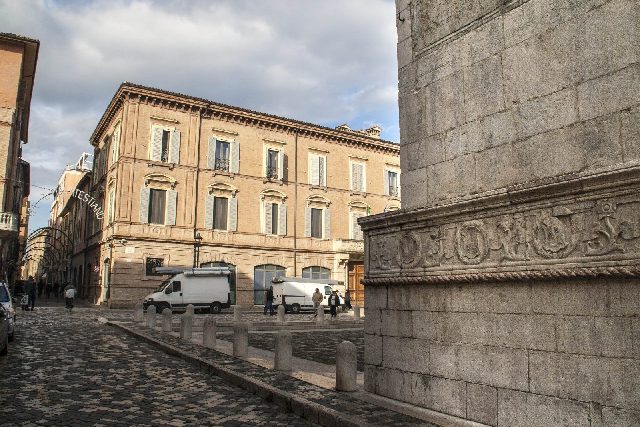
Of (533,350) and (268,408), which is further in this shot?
(268,408)

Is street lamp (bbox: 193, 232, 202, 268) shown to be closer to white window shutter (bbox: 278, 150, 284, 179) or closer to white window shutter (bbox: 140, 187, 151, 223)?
white window shutter (bbox: 140, 187, 151, 223)

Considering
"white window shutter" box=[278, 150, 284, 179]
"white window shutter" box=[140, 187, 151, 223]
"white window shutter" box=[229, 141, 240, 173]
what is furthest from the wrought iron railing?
"white window shutter" box=[140, 187, 151, 223]

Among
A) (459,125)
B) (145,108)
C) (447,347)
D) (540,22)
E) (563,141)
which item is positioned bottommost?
(447,347)

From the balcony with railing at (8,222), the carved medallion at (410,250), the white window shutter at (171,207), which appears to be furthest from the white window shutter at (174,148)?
the carved medallion at (410,250)

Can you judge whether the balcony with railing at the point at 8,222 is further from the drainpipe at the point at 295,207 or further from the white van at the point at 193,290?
the drainpipe at the point at 295,207

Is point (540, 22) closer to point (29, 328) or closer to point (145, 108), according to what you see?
point (29, 328)

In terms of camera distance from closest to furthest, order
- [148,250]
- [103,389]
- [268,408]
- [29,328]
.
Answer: [268,408]
[103,389]
[29,328]
[148,250]

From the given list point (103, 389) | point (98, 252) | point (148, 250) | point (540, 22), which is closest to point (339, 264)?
point (148, 250)

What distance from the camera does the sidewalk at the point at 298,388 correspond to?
5555 millimetres

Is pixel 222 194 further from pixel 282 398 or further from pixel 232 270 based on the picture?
pixel 282 398

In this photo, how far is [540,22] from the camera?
5273 mm

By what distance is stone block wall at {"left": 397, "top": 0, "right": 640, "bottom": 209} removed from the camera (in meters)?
4.61

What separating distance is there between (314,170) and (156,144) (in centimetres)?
1158

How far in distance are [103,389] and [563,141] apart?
706cm
